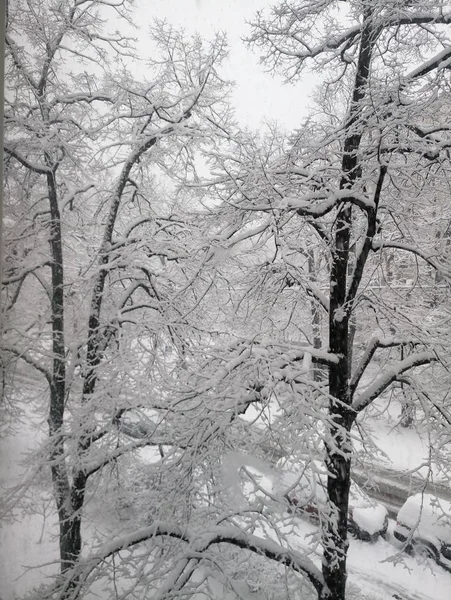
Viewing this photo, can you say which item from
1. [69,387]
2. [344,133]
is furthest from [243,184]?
[69,387]

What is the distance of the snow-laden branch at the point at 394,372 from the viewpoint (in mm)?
1848

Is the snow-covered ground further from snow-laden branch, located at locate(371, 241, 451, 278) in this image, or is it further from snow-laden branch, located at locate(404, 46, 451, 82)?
snow-laden branch, located at locate(404, 46, 451, 82)

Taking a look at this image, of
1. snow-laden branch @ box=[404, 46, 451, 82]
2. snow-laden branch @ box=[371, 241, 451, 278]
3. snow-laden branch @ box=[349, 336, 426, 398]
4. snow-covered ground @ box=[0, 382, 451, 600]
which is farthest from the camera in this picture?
snow-laden branch @ box=[349, 336, 426, 398]

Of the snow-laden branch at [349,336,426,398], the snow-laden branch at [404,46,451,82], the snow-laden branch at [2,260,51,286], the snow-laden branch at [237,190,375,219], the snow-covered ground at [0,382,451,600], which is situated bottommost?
the snow-covered ground at [0,382,451,600]

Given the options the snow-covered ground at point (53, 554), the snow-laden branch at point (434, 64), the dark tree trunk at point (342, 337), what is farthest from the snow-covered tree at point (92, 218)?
the snow-laden branch at point (434, 64)

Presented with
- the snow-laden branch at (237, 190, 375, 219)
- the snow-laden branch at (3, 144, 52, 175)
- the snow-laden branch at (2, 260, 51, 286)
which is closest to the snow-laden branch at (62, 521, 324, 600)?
the snow-laden branch at (2, 260, 51, 286)

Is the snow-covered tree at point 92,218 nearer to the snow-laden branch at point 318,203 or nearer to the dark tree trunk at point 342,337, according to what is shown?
the snow-laden branch at point 318,203

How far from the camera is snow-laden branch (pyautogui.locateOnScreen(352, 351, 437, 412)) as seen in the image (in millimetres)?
1848

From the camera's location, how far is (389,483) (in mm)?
5043

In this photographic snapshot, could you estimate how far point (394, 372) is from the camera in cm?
189

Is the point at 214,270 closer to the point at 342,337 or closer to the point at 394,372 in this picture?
the point at 342,337

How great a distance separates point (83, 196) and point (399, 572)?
4.11 metres

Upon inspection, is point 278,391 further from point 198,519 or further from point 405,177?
point 405,177

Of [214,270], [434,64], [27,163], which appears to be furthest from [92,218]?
[434,64]
